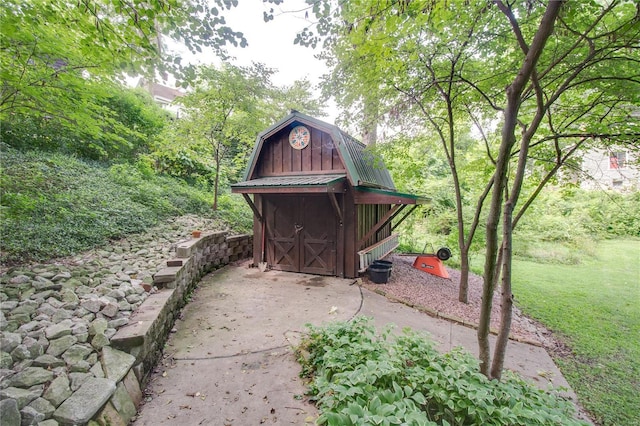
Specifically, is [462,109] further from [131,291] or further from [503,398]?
[131,291]

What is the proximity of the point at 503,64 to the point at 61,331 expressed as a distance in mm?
5887

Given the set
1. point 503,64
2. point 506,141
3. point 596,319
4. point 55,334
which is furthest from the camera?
point 596,319

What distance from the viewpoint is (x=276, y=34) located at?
2.68m

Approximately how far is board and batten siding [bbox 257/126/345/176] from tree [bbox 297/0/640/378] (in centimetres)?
189

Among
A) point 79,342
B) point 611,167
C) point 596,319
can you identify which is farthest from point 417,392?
point 611,167

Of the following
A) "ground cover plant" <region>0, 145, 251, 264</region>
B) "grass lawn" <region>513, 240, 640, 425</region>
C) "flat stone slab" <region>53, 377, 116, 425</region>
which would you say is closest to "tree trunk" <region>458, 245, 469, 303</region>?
"grass lawn" <region>513, 240, 640, 425</region>

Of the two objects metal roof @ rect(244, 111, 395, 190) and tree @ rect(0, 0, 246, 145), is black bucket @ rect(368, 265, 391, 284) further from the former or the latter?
tree @ rect(0, 0, 246, 145)

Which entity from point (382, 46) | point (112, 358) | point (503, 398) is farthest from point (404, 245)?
point (112, 358)

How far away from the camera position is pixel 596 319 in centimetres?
514

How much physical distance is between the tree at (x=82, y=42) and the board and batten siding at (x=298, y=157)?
12.4 feet

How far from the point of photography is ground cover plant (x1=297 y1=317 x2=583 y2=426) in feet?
5.21

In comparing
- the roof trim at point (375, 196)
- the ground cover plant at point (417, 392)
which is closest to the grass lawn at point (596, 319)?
the ground cover plant at point (417, 392)

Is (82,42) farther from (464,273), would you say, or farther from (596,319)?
(596,319)

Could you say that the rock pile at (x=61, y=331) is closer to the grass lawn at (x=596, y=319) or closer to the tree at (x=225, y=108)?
the grass lawn at (x=596, y=319)
